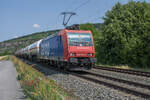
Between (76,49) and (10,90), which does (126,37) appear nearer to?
(76,49)

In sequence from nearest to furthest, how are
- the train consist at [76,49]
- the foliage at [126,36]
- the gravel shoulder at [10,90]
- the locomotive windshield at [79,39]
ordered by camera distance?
the gravel shoulder at [10,90], the train consist at [76,49], the locomotive windshield at [79,39], the foliage at [126,36]

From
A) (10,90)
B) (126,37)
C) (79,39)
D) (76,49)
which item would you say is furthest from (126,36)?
(10,90)

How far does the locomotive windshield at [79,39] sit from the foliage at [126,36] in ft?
21.2

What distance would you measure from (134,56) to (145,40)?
2064mm

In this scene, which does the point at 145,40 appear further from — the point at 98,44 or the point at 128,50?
the point at 98,44

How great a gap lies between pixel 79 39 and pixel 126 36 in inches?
391

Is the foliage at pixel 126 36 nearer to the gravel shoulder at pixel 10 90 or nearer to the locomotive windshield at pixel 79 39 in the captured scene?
the locomotive windshield at pixel 79 39

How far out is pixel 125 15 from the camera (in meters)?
25.4

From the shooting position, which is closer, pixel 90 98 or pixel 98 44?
pixel 90 98

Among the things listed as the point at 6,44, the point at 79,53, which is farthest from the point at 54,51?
the point at 6,44

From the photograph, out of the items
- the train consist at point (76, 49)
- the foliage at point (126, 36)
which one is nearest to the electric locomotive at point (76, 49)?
the train consist at point (76, 49)

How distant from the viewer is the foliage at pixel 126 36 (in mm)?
20016

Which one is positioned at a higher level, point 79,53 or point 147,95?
point 79,53

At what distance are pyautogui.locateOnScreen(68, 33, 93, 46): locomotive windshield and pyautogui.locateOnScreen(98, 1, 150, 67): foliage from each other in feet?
21.2
